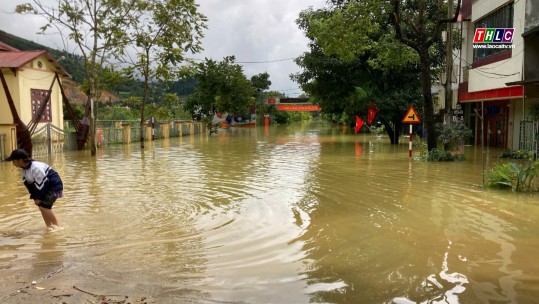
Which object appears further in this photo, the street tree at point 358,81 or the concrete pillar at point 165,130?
the concrete pillar at point 165,130

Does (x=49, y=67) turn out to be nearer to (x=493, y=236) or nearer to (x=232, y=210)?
(x=232, y=210)

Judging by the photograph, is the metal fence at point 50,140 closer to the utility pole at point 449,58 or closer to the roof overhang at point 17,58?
the roof overhang at point 17,58

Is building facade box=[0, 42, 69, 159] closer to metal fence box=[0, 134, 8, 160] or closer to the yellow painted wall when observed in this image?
the yellow painted wall

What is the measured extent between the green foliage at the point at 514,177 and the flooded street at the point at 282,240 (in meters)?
0.47

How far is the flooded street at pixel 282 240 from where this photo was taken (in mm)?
5203

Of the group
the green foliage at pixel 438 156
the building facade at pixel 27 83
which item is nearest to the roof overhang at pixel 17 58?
the building facade at pixel 27 83

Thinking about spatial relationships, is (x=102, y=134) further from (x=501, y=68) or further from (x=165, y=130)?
(x=501, y=68)

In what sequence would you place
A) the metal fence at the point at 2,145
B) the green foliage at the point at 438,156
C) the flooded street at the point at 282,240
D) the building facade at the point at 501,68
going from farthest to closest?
the metal fence at the point at 2,145 < the green foliage at the point at 438,156 < the building facade at the point at 501,68 < the flooded street at the point at 282,240

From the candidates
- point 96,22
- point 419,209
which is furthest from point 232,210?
point 96,22

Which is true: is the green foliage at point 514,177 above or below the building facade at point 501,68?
below

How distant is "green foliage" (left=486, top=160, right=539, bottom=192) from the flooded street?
1.56ft

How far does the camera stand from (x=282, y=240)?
7164 millimetres

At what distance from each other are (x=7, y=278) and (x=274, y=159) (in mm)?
14910

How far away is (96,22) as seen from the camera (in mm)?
Result: 22078
